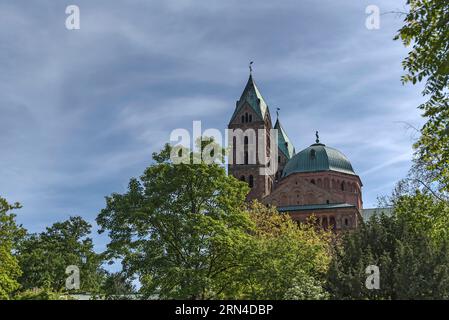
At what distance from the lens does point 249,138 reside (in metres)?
87.8

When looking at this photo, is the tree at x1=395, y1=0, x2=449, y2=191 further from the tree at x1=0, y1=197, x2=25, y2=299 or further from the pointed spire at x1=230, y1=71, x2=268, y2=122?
the pointed spire at x1=230, y1=71, x2=268, y2=122

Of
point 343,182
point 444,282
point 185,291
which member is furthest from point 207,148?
point 343,182

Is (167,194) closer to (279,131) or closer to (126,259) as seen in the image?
(126,259)

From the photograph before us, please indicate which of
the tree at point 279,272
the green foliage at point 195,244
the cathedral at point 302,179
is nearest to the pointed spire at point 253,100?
the cathedral at point 302,179

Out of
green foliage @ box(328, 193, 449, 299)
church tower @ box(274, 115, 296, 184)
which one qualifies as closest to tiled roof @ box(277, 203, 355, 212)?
church tower @ box(274, 115, 296, 184)

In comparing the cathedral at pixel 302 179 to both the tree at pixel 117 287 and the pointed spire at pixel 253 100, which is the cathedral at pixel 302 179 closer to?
the pointed spire at pixel 253 100

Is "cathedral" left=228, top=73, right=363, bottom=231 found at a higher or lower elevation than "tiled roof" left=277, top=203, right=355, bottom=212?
higher

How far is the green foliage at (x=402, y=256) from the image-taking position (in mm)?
21656

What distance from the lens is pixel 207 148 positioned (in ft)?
93.7

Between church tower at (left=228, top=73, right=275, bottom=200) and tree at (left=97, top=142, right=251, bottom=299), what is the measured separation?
187 ft

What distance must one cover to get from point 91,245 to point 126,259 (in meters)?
32.2

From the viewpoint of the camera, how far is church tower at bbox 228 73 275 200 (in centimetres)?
8609

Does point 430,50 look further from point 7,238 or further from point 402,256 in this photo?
point 7,238

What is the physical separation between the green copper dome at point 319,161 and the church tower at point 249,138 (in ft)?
16.6
